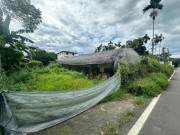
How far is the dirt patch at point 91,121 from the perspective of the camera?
16.2ft

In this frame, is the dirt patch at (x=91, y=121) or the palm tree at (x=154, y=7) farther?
the palm tree at (x=154, y=7)

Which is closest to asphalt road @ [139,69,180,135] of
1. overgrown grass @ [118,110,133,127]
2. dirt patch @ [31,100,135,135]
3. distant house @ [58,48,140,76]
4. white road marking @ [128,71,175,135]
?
white road marking @ [128,71,175,135]

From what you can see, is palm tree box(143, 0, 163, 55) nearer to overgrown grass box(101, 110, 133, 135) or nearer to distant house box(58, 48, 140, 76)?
distant house box(58, 48, 140, 76)

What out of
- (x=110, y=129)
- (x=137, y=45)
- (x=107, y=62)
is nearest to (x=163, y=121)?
(x=110, y=129)

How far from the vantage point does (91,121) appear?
227 inches

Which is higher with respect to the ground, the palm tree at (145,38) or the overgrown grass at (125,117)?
the palm tree at (145,38)

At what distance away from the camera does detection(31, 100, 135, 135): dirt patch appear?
16.2 feet

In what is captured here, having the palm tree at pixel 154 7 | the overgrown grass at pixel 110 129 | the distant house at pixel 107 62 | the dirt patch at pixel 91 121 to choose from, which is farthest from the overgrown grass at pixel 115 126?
the palm tree at pixel 154 7

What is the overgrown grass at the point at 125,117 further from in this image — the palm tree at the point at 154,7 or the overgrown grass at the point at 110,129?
the palm tree at the point at 154,7

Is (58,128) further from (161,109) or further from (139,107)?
(161,109)

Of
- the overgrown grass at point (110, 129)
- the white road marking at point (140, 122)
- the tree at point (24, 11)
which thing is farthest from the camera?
the tree at point (24, 11)

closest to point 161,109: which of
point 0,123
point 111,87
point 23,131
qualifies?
point 111,87

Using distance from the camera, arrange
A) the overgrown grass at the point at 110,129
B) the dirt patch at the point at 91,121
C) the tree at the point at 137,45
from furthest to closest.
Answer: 1. the tree at the point at 137,45
2. the overgrown grass at the point at 110,129
3. the dirt patch at the point at 91,121

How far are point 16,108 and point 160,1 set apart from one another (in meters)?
35.6
